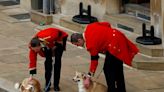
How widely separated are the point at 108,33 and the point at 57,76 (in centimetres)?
152

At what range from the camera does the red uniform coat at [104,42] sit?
10.2m

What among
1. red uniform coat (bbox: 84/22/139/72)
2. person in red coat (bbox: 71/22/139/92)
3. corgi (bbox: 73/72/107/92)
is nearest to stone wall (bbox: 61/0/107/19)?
person in red coat (bbox: 71/22/139/92)

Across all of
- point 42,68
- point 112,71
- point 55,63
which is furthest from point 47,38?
point 42,68

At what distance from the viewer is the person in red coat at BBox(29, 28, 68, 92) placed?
1060 centimetres

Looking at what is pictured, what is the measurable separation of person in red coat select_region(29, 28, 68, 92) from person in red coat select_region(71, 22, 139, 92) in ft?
2.09

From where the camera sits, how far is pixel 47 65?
36.7ft

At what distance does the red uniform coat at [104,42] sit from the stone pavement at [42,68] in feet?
4.44

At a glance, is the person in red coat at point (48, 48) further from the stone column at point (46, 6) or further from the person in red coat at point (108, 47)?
the stone column at point (46, 6)

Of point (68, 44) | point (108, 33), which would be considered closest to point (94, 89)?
point (108, 33)

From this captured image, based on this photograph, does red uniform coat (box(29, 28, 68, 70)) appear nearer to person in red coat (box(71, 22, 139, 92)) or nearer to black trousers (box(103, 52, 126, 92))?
person in red coat (box(71, 22, 139, 92))

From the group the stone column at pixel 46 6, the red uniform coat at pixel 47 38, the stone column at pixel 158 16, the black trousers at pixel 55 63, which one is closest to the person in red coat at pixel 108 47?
the red uniform coat at pixel 47 38

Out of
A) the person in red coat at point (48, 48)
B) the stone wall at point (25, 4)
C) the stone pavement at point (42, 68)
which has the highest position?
the stone wall at point (25, 4)

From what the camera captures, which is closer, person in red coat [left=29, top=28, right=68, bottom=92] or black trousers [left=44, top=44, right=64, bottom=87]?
person in red coat [left=29, top=28, right=68, bottom=92]

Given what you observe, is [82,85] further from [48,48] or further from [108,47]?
[48,48]
